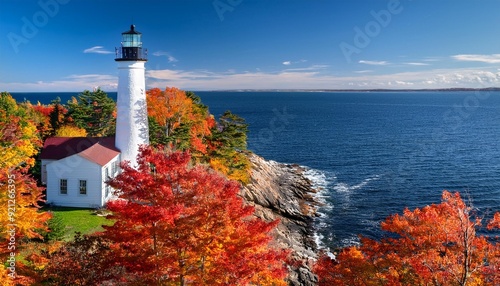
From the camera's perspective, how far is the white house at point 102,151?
89.0ft

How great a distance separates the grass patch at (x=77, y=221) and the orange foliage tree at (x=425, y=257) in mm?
14816

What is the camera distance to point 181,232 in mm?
13703

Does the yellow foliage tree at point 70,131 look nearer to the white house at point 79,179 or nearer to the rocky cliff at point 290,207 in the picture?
the white house at point 79,179

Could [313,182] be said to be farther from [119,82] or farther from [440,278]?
[440,278]

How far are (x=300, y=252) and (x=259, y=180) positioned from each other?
15009 mm

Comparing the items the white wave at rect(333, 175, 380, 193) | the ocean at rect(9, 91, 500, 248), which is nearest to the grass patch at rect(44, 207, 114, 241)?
the ocean at rect(9, 91, 500, 248)

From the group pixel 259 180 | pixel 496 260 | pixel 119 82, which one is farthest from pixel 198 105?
pixel 496 260

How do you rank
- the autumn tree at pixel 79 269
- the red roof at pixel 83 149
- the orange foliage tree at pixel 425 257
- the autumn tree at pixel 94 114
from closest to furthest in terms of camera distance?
the autumn tree at pixel 79 269 → the orange foliage tree at pixel 425 257 → the red roof at pixel 83 149 → the autumn tree at pixel 94 114

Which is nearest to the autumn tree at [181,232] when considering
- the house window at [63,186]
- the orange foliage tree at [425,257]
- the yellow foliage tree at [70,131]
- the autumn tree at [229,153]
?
the orange foliage tree at [425,257]

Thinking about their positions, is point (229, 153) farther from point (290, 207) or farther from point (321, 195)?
point (321, 195)

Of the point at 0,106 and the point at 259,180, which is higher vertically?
the point at 0,106

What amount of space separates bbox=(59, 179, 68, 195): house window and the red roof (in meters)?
2.44

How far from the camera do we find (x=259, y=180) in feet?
149

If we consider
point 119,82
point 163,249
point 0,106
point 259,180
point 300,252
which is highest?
point 119,82
